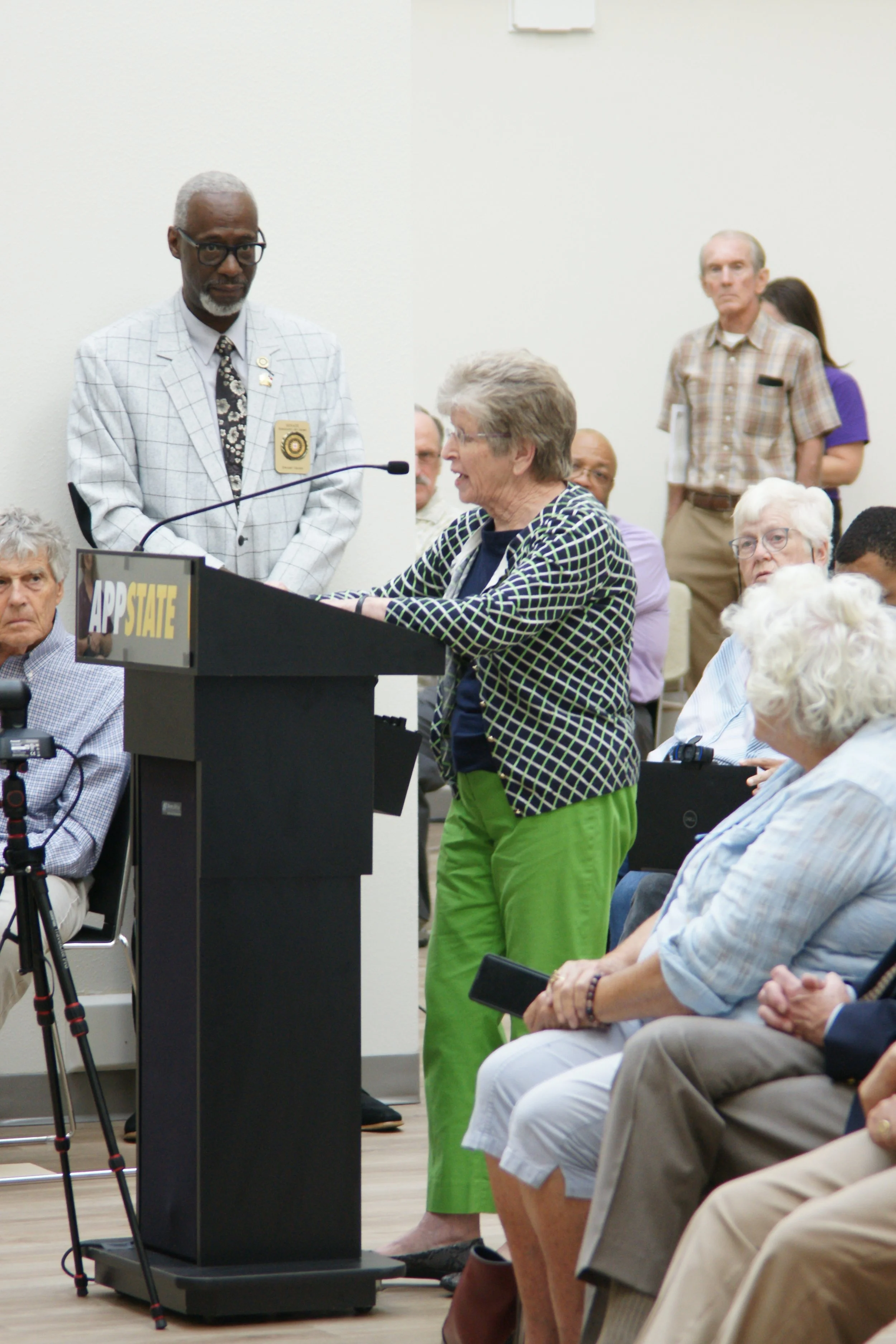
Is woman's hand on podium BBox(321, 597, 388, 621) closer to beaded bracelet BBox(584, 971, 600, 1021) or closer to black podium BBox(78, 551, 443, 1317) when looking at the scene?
black podium BBox(78, 551, 443, 1317)

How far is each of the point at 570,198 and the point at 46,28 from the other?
4.12 m

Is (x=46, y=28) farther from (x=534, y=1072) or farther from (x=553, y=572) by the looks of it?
(x=534, y=1072)

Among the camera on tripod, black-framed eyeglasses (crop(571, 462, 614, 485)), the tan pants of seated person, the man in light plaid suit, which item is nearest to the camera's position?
the camera on tripod

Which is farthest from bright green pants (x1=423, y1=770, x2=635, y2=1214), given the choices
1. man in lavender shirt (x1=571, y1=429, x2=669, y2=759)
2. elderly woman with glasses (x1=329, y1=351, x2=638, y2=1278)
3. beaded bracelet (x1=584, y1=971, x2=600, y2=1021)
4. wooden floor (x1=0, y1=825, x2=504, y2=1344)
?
man in lavender shirt (x1=571, y1=429, x2=669, y2=759)

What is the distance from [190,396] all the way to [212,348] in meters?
0.13

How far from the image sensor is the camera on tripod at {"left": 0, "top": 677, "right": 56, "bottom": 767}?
2678 mm

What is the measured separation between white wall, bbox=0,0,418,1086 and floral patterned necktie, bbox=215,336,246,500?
27 cm

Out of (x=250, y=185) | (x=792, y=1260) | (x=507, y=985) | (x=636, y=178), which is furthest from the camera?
(x=636, y=178)

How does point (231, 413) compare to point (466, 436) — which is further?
point (231, 413)

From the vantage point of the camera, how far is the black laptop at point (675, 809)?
10.3ft

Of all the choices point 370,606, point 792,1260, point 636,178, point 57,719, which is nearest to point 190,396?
point 57,719

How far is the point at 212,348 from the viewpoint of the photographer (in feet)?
12.6

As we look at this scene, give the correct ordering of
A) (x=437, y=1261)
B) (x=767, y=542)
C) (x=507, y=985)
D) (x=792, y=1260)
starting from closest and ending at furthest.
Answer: (x=792, y=1260)
(x=507, y=985)
(x=437, y=1261)
(x=767, y=542)

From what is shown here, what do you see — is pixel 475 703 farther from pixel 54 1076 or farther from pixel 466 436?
pixel 54 1076
